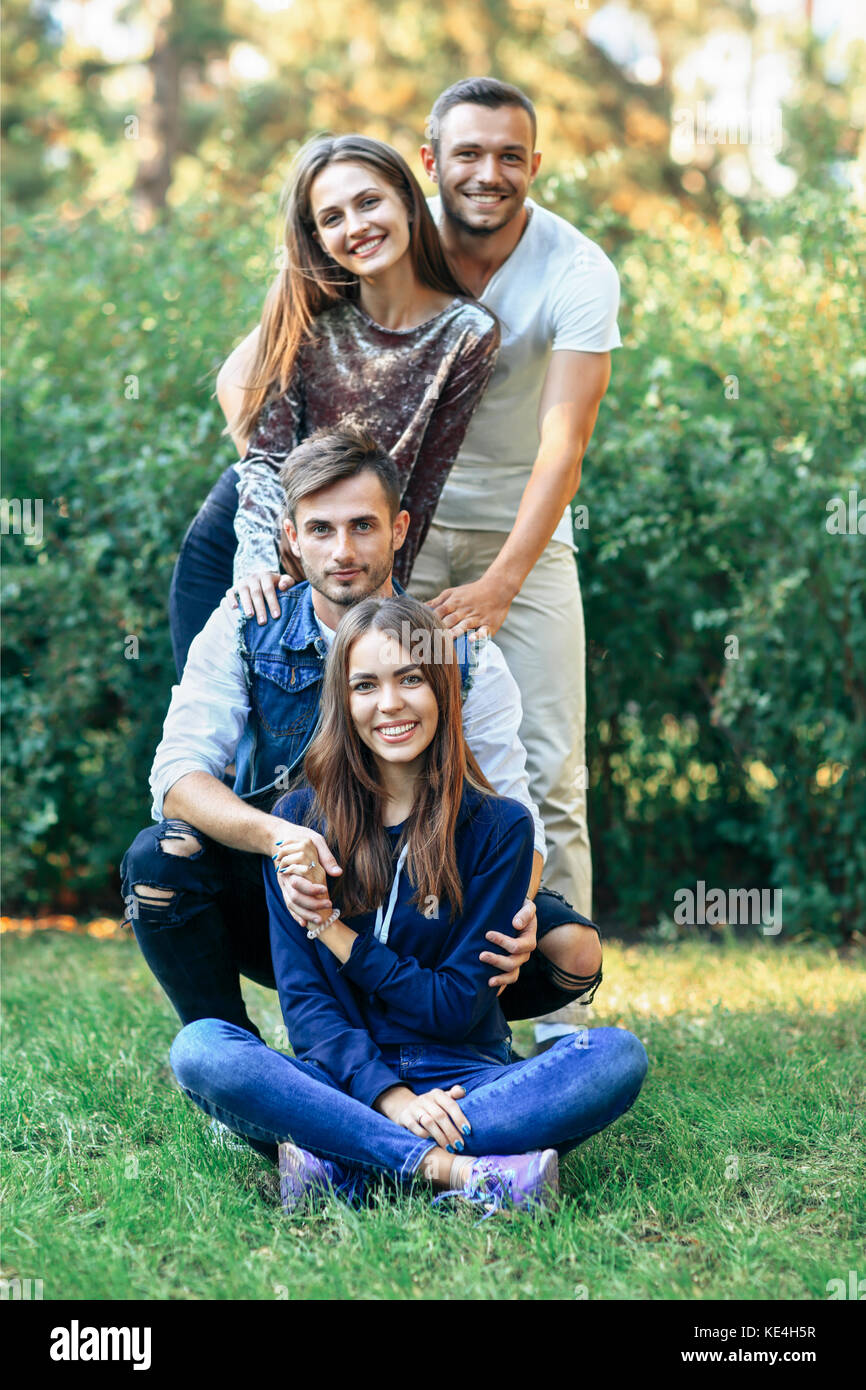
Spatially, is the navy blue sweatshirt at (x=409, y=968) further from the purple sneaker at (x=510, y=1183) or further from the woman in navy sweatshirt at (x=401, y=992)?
the purple sneaker at (x=510, y=1183)

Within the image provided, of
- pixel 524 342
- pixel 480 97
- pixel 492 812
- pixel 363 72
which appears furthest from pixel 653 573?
pixel 363 72

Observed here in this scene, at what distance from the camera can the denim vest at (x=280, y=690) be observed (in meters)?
2.87

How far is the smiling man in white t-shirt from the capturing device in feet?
10.5

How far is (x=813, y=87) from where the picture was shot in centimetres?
1095

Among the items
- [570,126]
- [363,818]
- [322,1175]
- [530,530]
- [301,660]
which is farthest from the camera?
[570,126]

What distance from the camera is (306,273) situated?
315 cm

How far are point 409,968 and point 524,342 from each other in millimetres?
1649

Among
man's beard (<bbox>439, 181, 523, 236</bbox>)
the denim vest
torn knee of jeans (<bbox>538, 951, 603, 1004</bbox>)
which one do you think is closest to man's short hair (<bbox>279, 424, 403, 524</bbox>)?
the denim vest

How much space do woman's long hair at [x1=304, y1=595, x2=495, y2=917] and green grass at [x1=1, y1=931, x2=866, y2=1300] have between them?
0.56 meters

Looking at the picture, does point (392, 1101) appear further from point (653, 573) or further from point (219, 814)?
point (653, 573)

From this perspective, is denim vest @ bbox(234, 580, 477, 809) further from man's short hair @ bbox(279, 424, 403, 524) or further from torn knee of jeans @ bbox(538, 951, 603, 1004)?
torn knee of jeans @ bbox(538, 951, 603, 1004)
